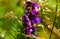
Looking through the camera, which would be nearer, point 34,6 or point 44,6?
point 34,6

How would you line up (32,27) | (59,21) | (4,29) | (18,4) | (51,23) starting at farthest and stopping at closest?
(18,4) < (59,21) < (51,23) < (4,29) < (32,27)

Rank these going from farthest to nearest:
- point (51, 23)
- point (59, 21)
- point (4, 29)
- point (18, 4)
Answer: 1. point (18, 4)
2. point (59, 21)
3. point (51, 23)
4. point (4, 29)

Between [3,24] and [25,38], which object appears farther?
[3,24]

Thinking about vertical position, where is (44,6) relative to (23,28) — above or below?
above

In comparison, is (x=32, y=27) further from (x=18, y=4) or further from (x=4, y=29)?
(x=18, y=4)

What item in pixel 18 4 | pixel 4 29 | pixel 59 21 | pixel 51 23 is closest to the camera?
Answer: pixel 4 29

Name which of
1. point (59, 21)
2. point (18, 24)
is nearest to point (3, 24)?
point (18, 24)

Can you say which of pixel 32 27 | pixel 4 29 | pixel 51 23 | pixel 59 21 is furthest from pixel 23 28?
pixel 59 21

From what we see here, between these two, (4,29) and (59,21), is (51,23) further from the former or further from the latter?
(4,29)

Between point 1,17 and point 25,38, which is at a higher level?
point 1,17
